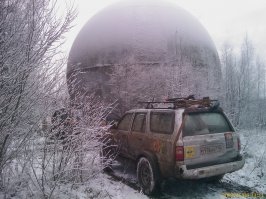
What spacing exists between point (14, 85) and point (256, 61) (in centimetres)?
4239

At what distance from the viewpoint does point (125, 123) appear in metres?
8.01

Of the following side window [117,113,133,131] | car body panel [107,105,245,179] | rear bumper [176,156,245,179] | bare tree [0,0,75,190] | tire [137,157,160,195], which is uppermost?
bare tree [0,0,75,190]

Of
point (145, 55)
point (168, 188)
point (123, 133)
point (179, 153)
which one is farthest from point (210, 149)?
point (145, 55)

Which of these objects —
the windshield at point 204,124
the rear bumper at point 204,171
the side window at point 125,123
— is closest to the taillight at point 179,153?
the rear bumper at point 204,171

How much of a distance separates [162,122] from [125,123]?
72.2 inches

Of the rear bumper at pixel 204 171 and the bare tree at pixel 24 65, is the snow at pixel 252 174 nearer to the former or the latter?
the rear bumper at pixel 204 171

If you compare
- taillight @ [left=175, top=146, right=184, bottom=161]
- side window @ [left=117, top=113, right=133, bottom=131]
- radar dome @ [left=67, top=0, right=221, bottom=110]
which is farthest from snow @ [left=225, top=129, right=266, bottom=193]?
radar dome @ [left=67, top=0, right=221, bottom=110]

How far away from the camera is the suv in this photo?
571 centimetres

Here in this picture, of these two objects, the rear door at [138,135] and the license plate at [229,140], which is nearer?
the license plate at [229,140]

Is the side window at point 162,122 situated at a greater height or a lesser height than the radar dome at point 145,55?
lesser

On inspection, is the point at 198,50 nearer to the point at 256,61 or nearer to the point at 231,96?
the point at 231,96

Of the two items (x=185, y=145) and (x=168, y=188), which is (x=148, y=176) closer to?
(x=168, y=188)

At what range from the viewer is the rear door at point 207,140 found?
5750 mm

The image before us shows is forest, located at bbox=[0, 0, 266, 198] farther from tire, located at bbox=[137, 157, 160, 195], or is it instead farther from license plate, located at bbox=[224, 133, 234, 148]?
license plate, located at bbox=[224, 133, 234, 148]
